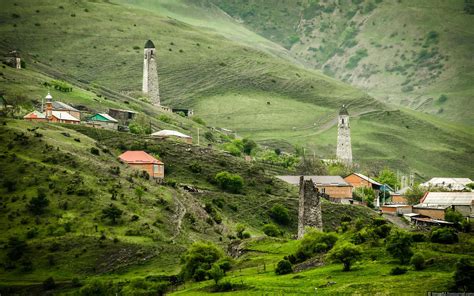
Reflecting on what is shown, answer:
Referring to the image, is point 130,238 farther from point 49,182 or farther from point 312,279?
point 312,279

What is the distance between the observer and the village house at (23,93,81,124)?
576 feet

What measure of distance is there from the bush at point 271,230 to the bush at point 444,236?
44214mm

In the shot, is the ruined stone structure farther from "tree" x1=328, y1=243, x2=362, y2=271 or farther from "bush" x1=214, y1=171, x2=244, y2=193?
"bush" x1=214, y1=171, x2=244, y2=193

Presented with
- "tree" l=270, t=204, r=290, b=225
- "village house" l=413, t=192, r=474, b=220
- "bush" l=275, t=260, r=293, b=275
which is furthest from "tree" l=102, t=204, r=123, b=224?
"village house" l=413, t=192, r=474, b=220

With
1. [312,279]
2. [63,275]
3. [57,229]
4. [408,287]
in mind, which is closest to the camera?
[408,287]

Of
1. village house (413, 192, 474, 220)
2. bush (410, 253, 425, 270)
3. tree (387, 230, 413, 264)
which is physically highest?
village house (413, 192, 474, 220)

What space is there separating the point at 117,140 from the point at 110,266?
48.8 metres

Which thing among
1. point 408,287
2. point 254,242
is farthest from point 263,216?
point 408,287

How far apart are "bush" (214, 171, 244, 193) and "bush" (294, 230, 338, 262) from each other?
5226cm

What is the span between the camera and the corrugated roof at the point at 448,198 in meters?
169

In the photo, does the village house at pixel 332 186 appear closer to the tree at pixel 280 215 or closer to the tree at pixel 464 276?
the tree at pixel 280 215

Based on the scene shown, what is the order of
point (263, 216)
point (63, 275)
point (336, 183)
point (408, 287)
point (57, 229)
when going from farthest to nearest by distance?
point (336, 183), point (263, 216), point (57, 229), point (63, 275), point (408, 287)

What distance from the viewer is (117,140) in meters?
179

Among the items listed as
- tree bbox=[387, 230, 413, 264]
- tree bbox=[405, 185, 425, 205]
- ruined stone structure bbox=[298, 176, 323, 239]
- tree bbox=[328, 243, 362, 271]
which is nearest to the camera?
tree bbox=[387, 230, 413, 264]
